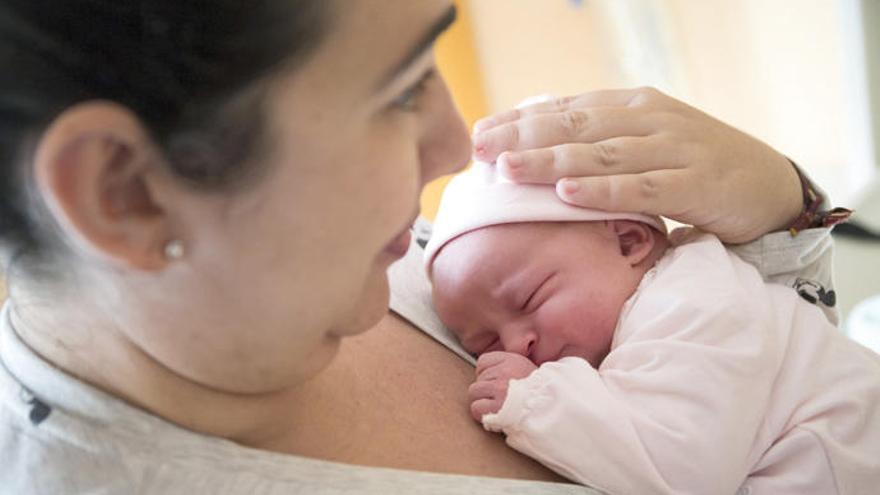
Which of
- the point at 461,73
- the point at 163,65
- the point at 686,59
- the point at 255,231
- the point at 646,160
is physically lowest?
the point at 686,59

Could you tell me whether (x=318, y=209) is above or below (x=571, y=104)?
above

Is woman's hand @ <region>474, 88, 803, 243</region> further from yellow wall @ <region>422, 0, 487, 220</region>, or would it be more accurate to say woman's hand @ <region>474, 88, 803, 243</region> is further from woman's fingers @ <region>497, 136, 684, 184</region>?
yellow wall @ <region>422, 0, 487, 220</region>

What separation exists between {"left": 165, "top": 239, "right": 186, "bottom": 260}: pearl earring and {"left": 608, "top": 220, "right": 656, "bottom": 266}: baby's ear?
1.93 ft

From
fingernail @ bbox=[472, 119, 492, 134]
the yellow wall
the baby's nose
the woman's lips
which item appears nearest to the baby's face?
the baby's nose

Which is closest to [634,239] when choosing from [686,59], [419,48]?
[419,48]

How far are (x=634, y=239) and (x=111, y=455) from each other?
648mm

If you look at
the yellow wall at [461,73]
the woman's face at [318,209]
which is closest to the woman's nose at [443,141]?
the woman's face at [318,209]

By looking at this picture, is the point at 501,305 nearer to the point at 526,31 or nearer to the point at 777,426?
the point at 777,426

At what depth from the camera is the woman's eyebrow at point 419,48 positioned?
0.60 metres

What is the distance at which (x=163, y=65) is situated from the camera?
0.50 meters

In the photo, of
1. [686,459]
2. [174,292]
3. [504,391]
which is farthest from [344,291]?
[686,459]

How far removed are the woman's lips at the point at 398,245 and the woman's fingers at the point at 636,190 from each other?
0.26 metres

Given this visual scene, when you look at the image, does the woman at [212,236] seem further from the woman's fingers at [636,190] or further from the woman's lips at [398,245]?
the woman's fingers at [636,190]

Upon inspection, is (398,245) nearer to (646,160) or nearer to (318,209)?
(318,209)
